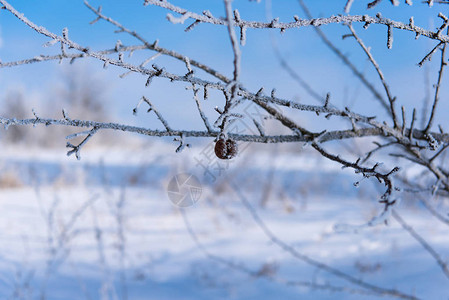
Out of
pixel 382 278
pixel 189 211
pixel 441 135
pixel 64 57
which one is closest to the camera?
pixel 64 57

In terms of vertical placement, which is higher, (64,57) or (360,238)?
(360,238)

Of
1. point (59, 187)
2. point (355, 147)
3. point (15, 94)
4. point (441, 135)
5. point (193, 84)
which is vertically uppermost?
point (15, 94)

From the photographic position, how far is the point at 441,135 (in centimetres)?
89

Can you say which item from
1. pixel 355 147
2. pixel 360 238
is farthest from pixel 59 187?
pixel 355 147

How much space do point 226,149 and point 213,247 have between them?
113 inches

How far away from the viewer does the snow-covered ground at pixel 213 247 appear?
2312mm

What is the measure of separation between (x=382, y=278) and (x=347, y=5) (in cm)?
249

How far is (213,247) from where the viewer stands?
3.37 metres

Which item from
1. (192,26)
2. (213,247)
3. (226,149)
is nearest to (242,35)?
(192,26)

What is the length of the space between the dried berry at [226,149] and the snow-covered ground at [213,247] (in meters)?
0.58

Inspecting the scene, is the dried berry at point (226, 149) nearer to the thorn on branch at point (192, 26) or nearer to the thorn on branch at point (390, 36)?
the thorn on branch at point (192, 26)

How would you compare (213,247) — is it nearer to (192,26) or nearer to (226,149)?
(226,149)

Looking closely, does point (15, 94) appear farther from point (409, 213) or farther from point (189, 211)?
point (409, 213)

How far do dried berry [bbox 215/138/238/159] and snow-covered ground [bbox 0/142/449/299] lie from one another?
22.9 inches
